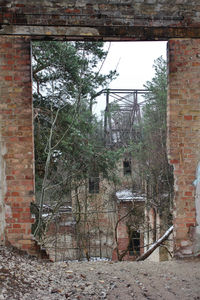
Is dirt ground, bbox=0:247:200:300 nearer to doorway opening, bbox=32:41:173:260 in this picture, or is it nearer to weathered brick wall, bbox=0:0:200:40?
doorway opening, bbox=32:41:173:260

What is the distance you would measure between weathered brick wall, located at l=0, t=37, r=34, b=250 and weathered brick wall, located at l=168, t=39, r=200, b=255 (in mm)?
2333

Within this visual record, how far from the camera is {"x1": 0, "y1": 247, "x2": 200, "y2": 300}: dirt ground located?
127 inches

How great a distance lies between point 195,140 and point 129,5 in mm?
2448

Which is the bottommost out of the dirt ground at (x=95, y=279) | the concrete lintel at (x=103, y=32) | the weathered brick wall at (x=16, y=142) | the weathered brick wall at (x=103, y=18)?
the dirt ground at (x=95, y=279)

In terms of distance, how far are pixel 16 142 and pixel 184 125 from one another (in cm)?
276

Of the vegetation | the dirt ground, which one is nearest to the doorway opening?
the vegetation

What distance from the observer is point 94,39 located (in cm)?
461

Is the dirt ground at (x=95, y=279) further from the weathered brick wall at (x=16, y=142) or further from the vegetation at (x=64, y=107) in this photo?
the vegetation at (x=64, y=107)

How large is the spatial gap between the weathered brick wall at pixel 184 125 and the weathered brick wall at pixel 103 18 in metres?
0.34

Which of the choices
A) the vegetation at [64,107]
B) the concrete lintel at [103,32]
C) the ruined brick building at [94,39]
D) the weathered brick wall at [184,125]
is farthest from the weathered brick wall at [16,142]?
the vegetation at [64,107]

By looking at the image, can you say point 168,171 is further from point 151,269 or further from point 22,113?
point 22,113

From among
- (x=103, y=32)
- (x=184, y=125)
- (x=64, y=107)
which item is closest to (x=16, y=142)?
(x=103, y=32)

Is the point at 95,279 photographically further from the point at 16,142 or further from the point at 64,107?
the point at 64,107

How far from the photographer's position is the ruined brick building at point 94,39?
172 inches
